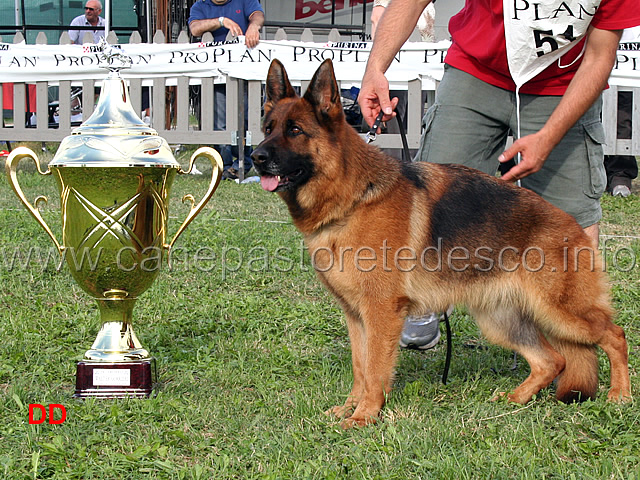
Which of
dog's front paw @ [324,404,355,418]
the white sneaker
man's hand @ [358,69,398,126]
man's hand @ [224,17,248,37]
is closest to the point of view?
dog's front paw @ [324,404,355,418]

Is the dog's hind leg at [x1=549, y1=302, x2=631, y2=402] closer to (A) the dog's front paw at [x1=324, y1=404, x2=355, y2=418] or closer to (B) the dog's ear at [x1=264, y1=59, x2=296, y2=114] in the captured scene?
(A) the dog's front paw at [x1=324, y1=404, x2=355, y2=418]

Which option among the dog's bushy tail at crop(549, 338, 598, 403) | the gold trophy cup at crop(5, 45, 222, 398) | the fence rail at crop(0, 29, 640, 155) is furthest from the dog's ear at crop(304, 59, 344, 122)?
the fence rail at crop(0, 29, 640, 155)

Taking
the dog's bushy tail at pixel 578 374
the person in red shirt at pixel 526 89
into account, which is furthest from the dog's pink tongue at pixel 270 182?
the dog's bushy tail at pixel 578 374

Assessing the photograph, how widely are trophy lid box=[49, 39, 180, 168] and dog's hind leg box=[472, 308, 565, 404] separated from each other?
69.4 inches

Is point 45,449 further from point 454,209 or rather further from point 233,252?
point 233,252

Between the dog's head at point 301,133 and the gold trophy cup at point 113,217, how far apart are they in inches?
17.8

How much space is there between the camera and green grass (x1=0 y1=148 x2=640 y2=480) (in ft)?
8.30

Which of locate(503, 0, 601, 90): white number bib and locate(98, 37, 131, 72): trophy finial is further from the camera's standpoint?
locate(98, 37, 131, 72): trophy finial

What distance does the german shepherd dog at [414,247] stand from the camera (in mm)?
2992

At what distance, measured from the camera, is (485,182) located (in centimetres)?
327

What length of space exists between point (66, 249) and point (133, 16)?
642 inches

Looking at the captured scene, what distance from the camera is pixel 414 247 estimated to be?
3.07m

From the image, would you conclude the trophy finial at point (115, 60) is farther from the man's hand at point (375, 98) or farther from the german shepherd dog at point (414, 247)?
the man's hand at point (375, 98)

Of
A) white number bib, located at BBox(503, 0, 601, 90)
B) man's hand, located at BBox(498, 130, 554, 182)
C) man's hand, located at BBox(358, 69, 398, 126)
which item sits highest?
white number bib, located at BBox(503, 0, 601, 90)
